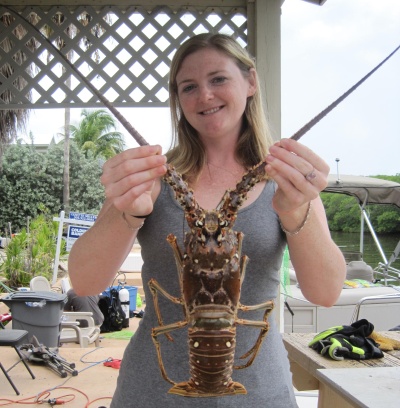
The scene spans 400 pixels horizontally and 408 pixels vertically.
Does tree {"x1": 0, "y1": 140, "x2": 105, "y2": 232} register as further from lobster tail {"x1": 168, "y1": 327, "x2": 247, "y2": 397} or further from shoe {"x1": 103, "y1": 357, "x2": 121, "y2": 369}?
lobster tail {"x1": 168, "y1": 327, "x2": 247, "y2": 397}

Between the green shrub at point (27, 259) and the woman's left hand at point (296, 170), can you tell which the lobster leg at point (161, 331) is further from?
→ the green shrub at point (27, 259)

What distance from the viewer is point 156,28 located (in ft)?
16.9

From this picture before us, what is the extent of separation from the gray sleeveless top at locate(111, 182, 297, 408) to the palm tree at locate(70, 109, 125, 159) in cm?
4145

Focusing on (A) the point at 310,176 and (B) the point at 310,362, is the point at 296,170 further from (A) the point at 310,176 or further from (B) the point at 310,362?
(B) the point at 310,362

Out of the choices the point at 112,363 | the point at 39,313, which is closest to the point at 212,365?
the point at 112,363

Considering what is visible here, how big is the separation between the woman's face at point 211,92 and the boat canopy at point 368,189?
9.62 metres

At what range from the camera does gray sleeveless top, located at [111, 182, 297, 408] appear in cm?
218

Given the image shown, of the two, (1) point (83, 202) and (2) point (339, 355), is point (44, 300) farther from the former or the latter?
(1) point (83, 202)

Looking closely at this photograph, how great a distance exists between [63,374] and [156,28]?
13.6 feet

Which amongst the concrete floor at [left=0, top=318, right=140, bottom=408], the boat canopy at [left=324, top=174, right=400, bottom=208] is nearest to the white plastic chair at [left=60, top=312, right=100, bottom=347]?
the concrete floor at [left=0, top=318, right=140, bottom=408]

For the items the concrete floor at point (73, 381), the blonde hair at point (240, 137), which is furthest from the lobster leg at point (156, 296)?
the concrete floor at point (73, 381)

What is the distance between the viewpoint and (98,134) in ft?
145

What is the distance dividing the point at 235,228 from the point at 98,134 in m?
43.5

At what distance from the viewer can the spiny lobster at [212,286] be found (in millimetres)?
1966
